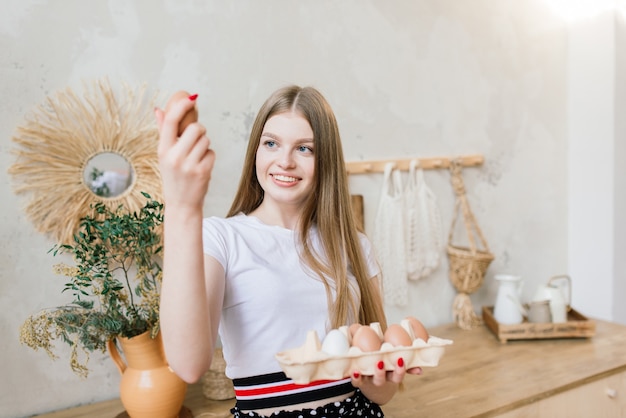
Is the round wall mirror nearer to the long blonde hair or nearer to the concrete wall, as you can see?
the concrete wall

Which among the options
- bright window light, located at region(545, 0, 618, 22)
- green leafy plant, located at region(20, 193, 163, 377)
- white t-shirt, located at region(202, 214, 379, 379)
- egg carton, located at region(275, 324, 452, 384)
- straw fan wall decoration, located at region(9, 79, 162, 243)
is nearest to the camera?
egg carton, located at region(275, 324, 452, 384)

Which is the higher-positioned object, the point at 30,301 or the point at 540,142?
the point at 540,142


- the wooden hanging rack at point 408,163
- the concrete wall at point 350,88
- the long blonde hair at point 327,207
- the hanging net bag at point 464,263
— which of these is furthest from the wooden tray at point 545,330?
the long blonde hair at point 327,207

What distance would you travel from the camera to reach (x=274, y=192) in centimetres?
109

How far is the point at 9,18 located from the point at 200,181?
37.8 inches

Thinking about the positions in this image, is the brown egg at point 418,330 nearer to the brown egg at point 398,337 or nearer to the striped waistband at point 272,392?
the brown egg at point 398,337

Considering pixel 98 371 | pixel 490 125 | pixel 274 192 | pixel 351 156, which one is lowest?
pixel 98 371

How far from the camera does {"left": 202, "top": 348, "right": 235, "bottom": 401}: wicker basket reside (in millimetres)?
1422

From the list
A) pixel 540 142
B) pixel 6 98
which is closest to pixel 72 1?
pixel 6 98

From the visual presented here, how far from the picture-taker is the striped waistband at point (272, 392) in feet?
3.44

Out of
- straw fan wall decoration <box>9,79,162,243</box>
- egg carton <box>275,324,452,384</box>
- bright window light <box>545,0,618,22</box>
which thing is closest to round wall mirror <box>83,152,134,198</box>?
straw fan wall decoration <box>9,79,162,243</box>

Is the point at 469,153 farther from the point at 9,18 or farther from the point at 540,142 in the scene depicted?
the point at 9,18

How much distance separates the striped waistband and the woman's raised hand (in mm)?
488

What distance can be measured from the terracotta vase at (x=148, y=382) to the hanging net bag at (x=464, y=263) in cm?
115
